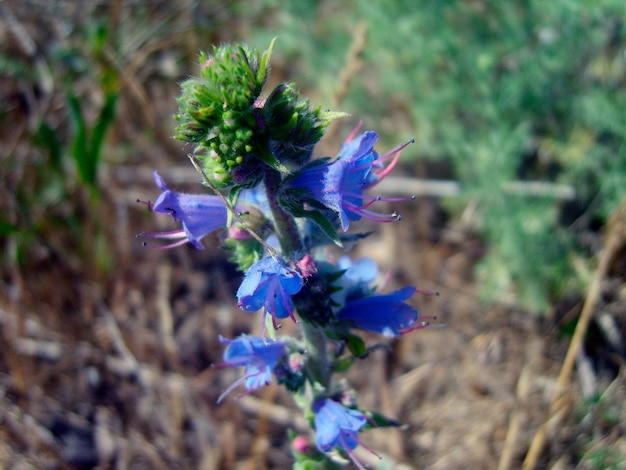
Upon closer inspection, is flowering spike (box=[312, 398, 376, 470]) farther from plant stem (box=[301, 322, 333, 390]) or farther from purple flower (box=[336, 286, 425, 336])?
purple flower (box=[336, 286, 425, 336])

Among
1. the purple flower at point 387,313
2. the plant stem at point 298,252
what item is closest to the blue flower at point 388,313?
the purple flower at point 387,313

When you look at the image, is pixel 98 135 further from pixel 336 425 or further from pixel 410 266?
pixel 336 425

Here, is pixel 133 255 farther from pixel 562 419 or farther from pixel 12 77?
pixel 562 419

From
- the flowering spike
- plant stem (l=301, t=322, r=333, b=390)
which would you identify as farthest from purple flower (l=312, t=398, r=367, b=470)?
plant stem (l=301, t=322, r=333, b=390)

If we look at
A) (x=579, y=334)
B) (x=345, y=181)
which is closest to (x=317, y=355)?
(x=345, y=181)

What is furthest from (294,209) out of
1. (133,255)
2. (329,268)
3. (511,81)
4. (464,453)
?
(133,255)

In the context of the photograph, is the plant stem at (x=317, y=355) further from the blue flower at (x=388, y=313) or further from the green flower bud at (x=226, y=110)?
the green flower bud at (x=226, y=110)

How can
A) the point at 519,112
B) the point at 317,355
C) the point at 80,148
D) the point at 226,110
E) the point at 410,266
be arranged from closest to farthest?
the point at 226,110, the point at 317,355, the point at 80,148, the point at 519,112, the point at 410,266
